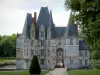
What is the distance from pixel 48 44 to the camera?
49.4 metres

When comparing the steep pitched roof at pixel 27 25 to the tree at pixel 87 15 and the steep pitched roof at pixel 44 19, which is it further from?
the tree at pixel 87 15

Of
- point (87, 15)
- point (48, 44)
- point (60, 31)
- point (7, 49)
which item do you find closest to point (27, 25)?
point (48, 44)

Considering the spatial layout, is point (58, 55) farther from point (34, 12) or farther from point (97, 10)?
point (97, 10)

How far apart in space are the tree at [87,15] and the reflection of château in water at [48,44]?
24784 mm

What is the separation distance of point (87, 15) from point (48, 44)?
95.0 ft

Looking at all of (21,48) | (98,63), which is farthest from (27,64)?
(98,63)

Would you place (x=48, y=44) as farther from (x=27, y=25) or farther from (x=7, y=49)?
(x=7, y=49)

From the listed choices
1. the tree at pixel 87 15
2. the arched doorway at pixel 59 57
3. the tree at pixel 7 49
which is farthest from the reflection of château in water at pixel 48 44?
the tree at pixel 7 49

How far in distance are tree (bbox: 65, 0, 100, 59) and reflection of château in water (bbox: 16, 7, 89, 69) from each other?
81.3 feet

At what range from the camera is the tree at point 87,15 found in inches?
A: 739

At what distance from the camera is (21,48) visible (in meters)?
48.5

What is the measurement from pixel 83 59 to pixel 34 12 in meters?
11.0

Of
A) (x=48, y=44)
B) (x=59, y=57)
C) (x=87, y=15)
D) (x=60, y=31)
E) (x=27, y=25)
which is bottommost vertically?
(x=59, y=57)

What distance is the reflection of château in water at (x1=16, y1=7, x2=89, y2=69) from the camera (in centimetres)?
4762
